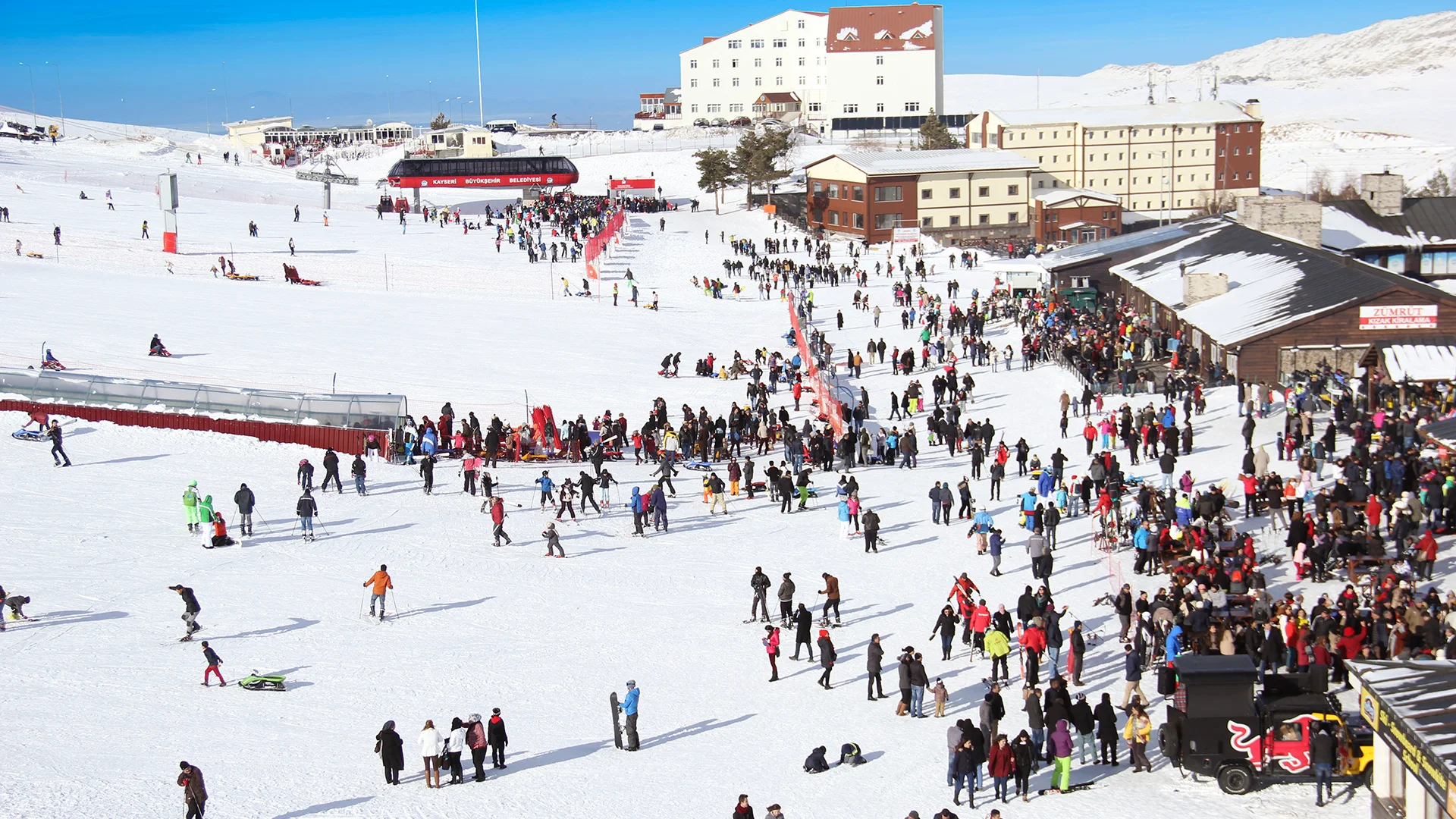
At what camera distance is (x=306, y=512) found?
70.1 feet

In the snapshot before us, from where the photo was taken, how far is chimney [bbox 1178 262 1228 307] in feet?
108

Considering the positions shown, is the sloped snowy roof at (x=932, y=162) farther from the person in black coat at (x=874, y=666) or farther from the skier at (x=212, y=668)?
the skier at (x=212, y=668)

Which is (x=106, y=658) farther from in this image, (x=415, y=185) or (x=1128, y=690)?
(x=415, y=185)

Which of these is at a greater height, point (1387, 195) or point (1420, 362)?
point (1387, 195)

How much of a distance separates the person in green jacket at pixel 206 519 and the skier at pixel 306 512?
4.46 ft

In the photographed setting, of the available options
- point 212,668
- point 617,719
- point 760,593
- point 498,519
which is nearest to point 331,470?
point 498,519

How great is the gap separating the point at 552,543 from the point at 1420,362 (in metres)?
18.3

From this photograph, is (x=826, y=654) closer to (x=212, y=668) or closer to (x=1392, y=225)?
(x=212, y=668)

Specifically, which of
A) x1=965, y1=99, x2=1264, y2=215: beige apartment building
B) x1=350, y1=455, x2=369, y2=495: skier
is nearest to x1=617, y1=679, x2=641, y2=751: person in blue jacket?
x1=350, y1=455, x2=369, y2=495: skier

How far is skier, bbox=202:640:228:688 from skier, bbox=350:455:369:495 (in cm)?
805

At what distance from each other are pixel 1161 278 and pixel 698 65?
312 ft

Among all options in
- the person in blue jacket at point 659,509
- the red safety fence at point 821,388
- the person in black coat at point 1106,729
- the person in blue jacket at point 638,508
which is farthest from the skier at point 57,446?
the person in black coat at point 1106,729

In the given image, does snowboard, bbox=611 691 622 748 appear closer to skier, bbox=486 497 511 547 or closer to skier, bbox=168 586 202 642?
skier, bbox=168 586 202 642

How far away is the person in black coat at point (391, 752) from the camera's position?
13281 millimetres
